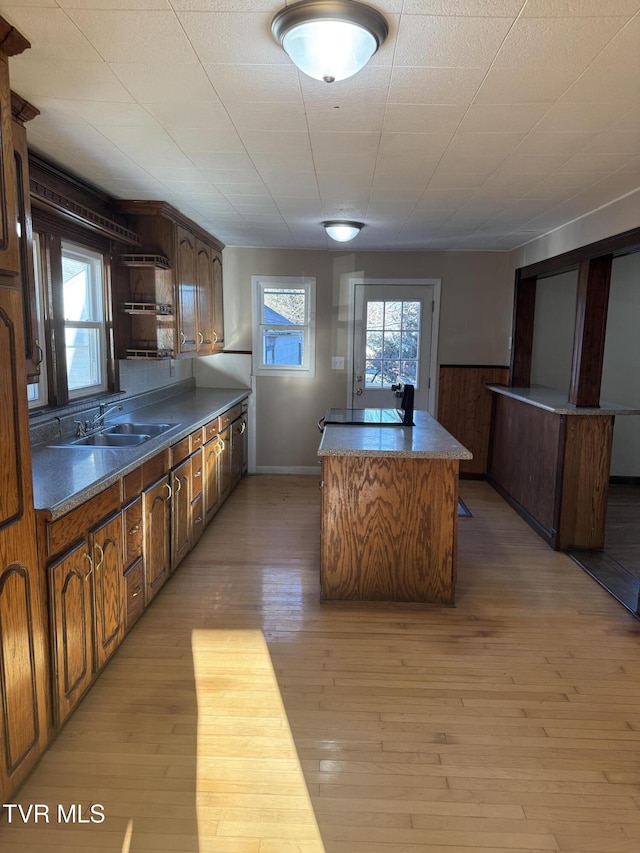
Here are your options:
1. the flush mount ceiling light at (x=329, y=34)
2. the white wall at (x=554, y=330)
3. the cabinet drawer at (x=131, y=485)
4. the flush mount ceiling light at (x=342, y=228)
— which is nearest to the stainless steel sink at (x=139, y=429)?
the cabinet drawer at (x=131, y=485)

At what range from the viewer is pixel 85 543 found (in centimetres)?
216

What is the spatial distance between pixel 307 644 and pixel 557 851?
134 centimetres

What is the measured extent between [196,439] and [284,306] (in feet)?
7.82

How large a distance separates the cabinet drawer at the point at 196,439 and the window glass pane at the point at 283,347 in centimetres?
203

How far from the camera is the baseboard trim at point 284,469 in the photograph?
5914 mm

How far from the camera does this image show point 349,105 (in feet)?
7.00

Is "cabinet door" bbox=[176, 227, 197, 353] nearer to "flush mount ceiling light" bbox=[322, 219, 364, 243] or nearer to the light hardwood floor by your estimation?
"flush mount ceiling light" bbox=[322, 219, 364, 243]

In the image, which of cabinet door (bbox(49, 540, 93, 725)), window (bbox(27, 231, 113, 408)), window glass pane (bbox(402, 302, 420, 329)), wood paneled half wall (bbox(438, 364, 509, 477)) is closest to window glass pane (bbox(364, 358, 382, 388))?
window glass pane (bbox(402, 302, 420, 329))

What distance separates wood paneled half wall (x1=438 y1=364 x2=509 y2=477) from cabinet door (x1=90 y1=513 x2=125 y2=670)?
3.92 meters

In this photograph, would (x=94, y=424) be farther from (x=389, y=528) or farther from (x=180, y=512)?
(x=389, y=528)

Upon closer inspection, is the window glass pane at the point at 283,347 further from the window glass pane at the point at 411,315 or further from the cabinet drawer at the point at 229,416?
the window glass pane at the point at 411,315

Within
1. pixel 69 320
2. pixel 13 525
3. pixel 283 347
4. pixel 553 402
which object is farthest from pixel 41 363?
pixel 553 402

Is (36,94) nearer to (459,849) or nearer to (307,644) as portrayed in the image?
(307,644)

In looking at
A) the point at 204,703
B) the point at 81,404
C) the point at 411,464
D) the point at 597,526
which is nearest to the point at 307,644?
the point at 204,703
